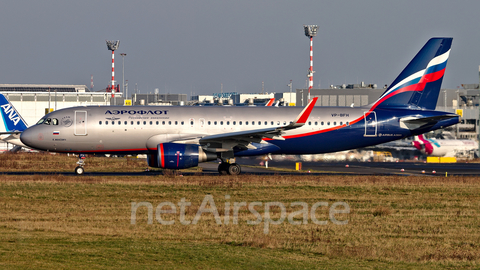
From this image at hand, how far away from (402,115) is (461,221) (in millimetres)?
16870

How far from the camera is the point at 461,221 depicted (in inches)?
763

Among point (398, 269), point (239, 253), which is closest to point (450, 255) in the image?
point (398, 269)

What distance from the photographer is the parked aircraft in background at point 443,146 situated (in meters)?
66.8

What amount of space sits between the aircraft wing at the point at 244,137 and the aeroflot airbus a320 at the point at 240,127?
6cm

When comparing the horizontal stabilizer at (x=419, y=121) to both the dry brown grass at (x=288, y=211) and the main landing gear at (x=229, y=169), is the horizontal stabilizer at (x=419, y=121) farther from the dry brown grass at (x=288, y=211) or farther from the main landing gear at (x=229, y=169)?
the main landing gear at (x=229, y=169)

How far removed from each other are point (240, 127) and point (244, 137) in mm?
2099

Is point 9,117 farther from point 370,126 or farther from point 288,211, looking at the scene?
point 288,211

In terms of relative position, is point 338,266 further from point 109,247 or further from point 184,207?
point 184,207

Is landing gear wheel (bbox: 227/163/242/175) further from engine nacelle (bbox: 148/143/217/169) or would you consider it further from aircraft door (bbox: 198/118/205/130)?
aircraft door (bbox: 198/118/205/130)

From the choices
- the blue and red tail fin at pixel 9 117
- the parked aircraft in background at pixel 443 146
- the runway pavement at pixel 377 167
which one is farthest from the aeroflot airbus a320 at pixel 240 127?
the parked aircraft in background at pixel 443 146

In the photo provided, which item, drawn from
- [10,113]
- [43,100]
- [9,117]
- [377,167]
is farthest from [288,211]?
[43,100]

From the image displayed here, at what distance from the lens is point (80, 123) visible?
3288 cm

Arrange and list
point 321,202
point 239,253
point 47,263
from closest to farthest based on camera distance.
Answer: point 47,263, point 239,253, point 321,202

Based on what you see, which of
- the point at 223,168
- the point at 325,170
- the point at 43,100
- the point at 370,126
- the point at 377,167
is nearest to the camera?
the point at 223,168
